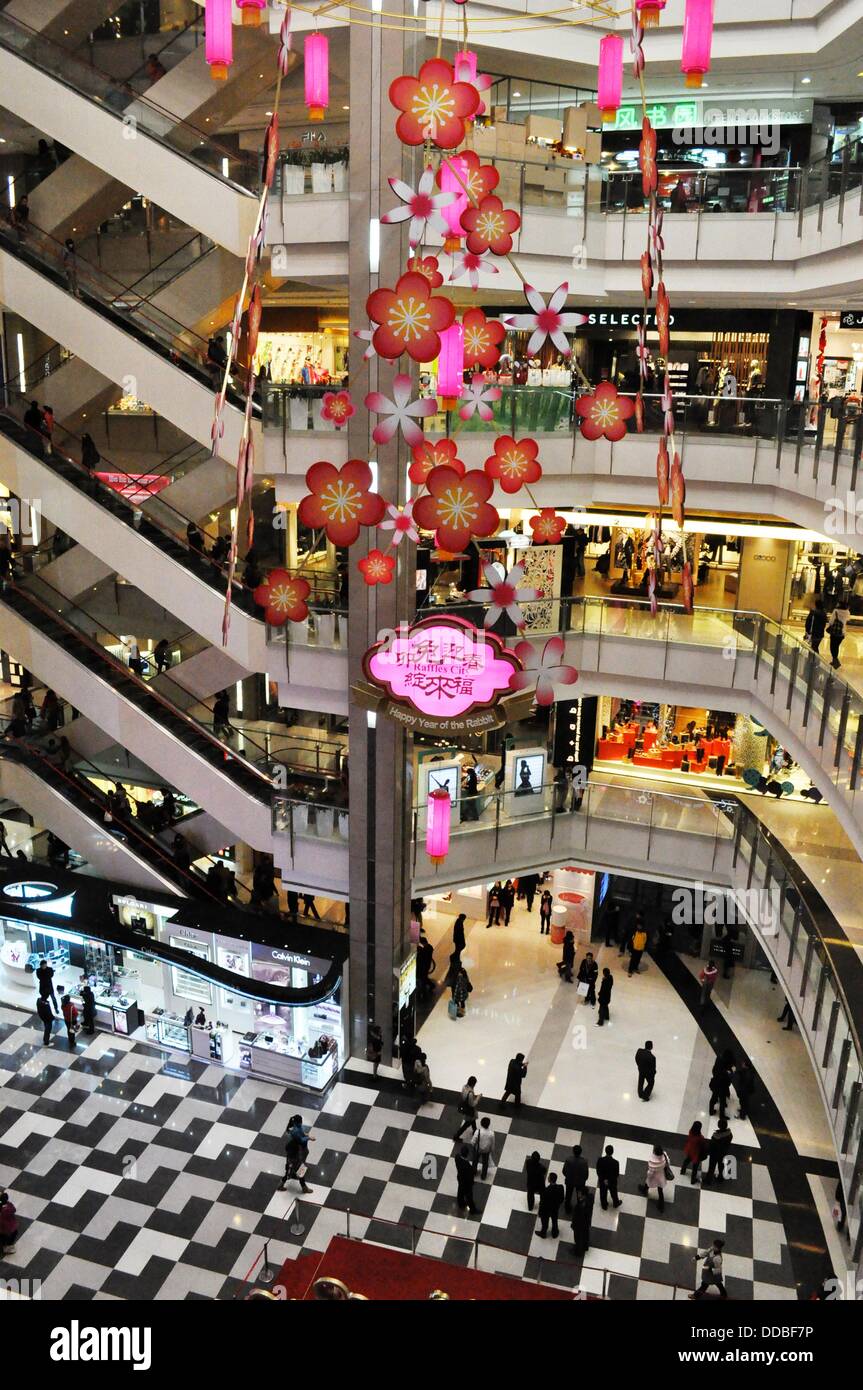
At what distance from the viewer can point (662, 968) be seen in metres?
16.1

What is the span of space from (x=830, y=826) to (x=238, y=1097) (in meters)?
7.96

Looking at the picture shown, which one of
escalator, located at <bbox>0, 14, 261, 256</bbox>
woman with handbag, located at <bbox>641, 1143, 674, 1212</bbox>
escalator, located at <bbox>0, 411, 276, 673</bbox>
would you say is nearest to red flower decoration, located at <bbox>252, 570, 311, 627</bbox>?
escalator, located at <bbox>0, 411, 276, 673</bbox>

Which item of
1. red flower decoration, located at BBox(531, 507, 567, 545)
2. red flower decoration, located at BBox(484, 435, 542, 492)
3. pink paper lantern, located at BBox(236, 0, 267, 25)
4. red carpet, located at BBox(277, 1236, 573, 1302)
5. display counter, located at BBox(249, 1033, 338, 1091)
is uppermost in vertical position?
pink paper lantern, located at BBox(236, 0, 267, 25)

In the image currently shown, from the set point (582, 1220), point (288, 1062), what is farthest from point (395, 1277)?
point (288, 1062)

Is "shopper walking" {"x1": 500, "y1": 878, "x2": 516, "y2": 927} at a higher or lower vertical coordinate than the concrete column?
lower

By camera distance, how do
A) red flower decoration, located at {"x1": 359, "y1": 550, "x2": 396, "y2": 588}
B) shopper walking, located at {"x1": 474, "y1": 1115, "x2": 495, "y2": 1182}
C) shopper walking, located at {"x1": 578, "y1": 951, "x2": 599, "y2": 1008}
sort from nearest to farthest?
red flower decoration, located at {"x1": 359, "y1": 550, "x2": 396, "y2": 588} → shopper walking, located at {"x1": 474, "y1": 1115, "x2": 495, "y2": 1182} → shopper walking, located at {"x1": 578, "y1": 951, "x2": 599, "y2": 1008}

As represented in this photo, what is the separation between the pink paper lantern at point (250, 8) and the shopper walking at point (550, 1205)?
9.79 metres

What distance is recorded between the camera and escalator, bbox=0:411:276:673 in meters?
13.2

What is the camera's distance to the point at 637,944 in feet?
51.7

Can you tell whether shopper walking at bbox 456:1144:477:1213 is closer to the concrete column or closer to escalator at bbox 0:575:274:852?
the concrete column

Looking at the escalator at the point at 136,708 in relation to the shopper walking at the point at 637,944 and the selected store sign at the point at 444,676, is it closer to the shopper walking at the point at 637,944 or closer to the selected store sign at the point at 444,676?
the selected store sign at the point at 444,676

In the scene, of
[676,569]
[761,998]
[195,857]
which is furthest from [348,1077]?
[676,569]

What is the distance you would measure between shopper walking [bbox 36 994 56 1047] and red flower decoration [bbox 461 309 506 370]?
32.6ft

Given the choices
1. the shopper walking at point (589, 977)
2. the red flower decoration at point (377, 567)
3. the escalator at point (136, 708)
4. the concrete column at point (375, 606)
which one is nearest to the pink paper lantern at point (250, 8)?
the red flower decoration at point (377, 567)
